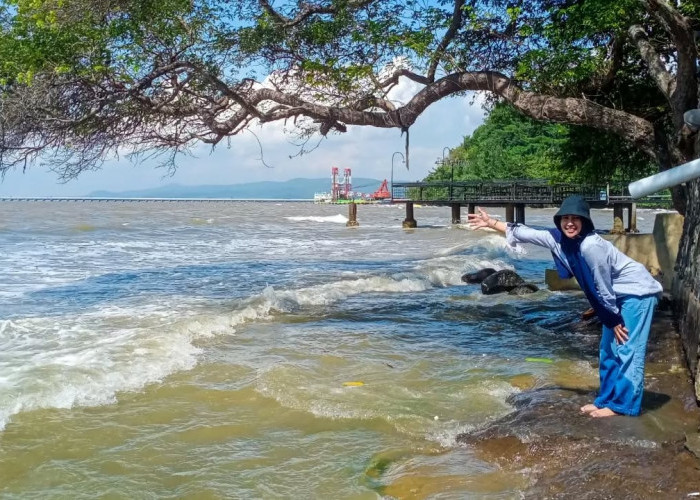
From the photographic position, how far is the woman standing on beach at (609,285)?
509 cm

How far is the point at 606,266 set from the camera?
508 cm

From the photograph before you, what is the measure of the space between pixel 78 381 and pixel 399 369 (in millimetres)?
3382

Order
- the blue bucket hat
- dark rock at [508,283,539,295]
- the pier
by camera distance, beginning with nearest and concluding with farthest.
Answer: the blue bucket hat
dark rock at [508,283,539,295]
the pier

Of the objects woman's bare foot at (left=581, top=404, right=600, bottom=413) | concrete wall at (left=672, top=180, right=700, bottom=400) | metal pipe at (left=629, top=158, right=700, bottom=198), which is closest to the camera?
metal pipe at (left=629, top=158, right=700, bottom=198)

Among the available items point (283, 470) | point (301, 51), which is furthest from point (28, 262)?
point (283, 470)

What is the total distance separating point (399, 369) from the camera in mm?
8102

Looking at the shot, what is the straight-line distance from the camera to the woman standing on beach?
5090 mm

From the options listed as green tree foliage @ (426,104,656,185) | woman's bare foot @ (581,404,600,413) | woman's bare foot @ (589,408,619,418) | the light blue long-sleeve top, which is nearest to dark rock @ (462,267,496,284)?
woman's bare foot @ (581,404,600,413)

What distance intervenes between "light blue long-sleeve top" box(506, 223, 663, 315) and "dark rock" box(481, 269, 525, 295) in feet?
30.4

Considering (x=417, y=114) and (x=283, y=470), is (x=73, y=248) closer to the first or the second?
(x=417, y=114)

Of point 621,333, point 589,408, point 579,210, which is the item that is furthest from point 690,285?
point 579,210

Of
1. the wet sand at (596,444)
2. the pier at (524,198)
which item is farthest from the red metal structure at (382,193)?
the wet sand at (596,444)

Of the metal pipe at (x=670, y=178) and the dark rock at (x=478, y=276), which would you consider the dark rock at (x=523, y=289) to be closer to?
the dark rock at (x=478, y=276)

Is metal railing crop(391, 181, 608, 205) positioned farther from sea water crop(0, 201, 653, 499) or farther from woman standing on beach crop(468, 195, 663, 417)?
woman standing on beach crop(468, 195, 663, 417)
